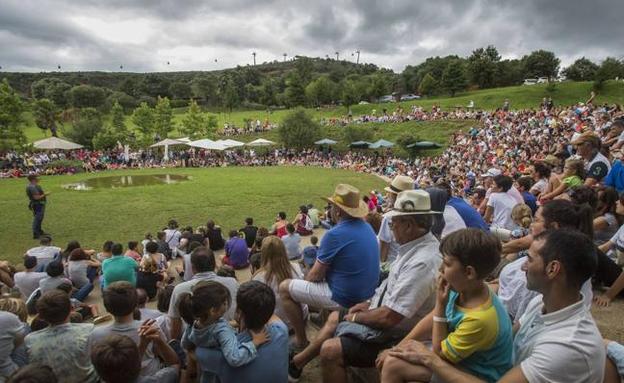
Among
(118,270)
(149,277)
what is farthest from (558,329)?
(149,277)

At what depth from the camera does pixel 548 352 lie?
2.09 metres

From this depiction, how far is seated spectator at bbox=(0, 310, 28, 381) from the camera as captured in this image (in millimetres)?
3473

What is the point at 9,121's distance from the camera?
108ft

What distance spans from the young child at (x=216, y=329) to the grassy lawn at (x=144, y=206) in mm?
9546

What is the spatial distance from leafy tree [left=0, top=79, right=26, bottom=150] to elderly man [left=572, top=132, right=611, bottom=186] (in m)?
38.6

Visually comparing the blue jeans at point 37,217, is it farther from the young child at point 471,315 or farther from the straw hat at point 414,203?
the young child at point 471,315

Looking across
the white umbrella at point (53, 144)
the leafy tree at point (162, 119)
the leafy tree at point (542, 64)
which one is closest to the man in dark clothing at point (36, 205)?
the white umbrella at point (53, 144)

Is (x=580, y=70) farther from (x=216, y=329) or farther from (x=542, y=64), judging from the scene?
(x=216, y=329)

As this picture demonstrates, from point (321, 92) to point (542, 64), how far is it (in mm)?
43671

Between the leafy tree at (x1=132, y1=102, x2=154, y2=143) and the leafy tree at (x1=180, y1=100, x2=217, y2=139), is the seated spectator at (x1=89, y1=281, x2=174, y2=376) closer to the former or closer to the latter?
the leafy tree at (x1=180, y1=100, x2=217, y2=139)

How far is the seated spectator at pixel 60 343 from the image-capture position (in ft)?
11.2

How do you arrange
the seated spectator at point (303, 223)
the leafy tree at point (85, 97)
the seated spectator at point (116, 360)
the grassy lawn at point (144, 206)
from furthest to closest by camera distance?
the leafy tree at point (85, 97) < the grassy lawn at point (144, 206) < the seated spectator at point (303, 223) < the seated spectator at point (116, 360)

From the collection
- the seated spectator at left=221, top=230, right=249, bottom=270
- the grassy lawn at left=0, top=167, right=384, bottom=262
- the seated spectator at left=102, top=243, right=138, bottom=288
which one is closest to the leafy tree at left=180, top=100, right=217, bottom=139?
the grassy lawn at left=0, top=167, right=384, bottom=262

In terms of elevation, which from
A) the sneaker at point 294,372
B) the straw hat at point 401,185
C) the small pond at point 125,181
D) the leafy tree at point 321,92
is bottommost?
the small pond at point 125,181
